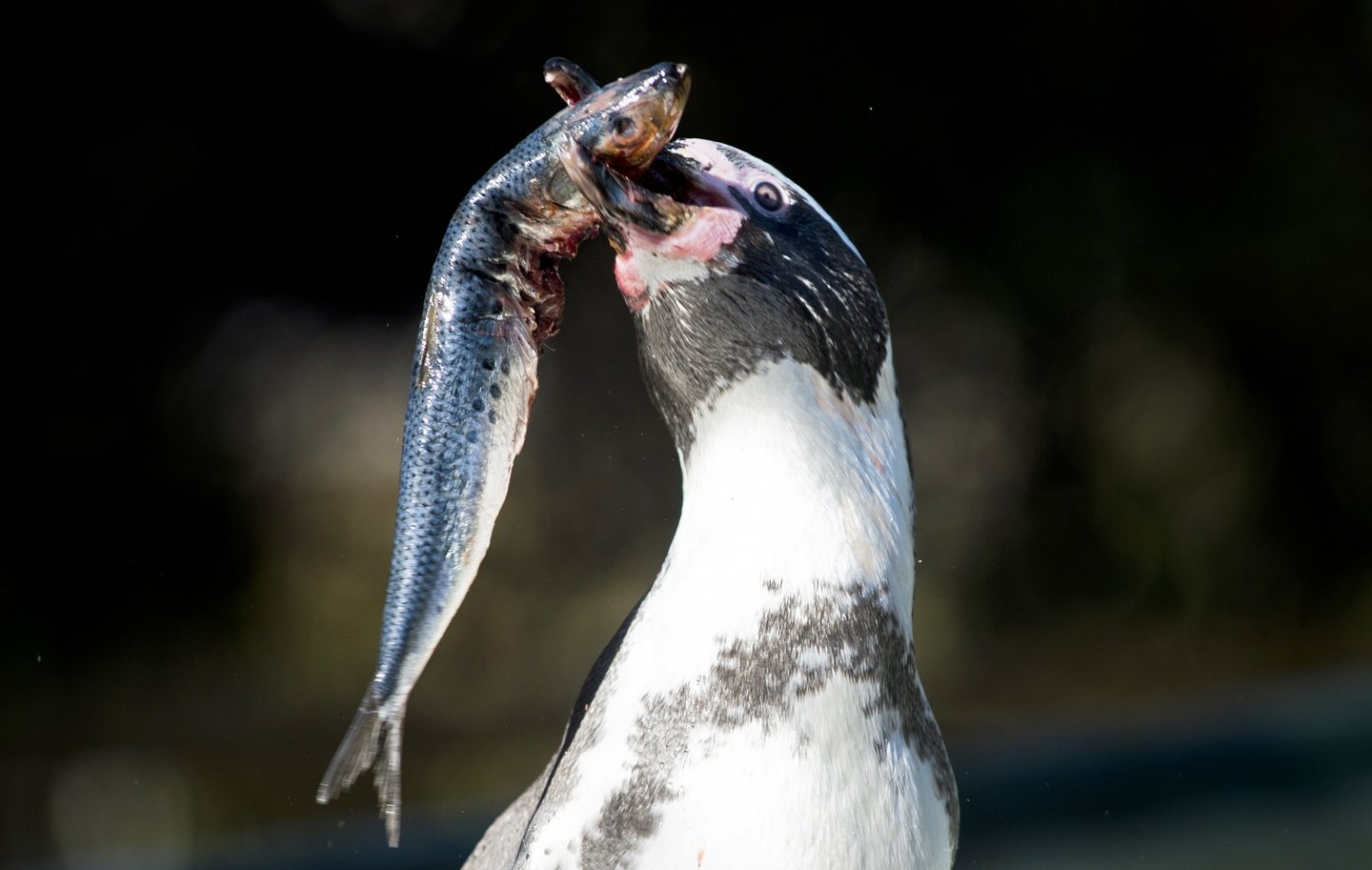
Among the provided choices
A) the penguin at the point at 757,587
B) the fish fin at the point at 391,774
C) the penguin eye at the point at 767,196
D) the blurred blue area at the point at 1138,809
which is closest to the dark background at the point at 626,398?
the blurred blue area at the point at 1138,809

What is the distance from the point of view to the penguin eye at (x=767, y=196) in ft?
4.05

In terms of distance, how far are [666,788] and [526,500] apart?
3.67 m

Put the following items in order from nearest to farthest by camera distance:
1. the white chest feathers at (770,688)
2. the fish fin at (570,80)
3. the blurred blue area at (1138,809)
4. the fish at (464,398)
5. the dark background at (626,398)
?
1. the white chest feathers at (770,688)
2. the fish at (464,398)
3. the fish fin at (570,80)
4. the blurred blue area at (1138,809)
5. the dark background at (626,398)

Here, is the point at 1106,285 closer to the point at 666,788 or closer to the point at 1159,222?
the point at 1159,222

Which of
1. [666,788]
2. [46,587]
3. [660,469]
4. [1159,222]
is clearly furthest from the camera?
[1159,222]

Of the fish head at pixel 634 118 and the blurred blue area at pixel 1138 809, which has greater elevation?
the fish head at pixel 634 118

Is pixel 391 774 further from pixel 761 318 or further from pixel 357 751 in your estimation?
pixel 761 318

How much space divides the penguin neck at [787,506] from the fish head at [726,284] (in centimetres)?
2

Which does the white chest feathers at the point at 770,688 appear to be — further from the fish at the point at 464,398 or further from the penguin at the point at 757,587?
Result: the fish at the point at 464,398

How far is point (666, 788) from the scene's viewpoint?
43.0 inches

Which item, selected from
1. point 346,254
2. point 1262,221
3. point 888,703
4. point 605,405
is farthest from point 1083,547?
point 888,703

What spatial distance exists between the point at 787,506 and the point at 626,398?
3551mm

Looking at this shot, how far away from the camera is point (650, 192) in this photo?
46.2 inches

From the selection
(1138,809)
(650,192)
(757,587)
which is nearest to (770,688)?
(757,587)
